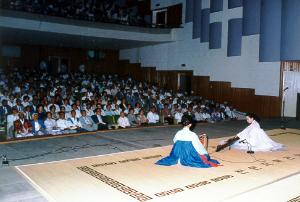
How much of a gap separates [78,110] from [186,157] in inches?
179

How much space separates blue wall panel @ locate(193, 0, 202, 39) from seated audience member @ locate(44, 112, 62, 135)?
9489 millimetres

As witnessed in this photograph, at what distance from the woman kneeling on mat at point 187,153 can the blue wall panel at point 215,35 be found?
957 centimetres

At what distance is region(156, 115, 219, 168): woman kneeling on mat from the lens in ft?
16.4

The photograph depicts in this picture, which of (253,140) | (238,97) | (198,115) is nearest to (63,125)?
(253,140)

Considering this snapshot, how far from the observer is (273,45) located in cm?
1160

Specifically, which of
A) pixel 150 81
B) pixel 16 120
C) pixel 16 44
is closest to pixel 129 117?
pixel 16 120

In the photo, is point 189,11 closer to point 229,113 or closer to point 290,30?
point 290,30

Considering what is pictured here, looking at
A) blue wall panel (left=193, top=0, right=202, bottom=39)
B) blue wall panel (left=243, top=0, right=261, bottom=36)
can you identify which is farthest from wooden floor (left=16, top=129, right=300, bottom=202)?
blue wall panel (left=193, top=0, right=202, bottom=39)

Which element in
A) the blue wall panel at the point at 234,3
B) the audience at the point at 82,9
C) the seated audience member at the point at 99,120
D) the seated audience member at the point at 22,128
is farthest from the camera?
the blue wall panel at the point at 234,3

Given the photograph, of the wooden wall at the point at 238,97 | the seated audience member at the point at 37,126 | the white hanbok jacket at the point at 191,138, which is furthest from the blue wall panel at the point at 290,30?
the seated audience member at the point at 37,126

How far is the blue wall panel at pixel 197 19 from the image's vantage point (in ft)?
48.9

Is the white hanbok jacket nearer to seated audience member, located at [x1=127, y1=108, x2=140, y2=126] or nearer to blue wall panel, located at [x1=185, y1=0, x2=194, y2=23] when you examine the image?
seated audience member, located at [x1=127, y1=108, x2=140, y2=126]

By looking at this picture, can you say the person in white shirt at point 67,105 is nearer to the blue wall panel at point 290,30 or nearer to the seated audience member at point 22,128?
the seated audience member at point 22,128

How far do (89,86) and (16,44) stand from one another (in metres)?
6.39
